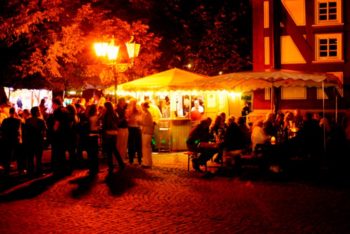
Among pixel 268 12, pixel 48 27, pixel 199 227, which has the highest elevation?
pixel 268 12

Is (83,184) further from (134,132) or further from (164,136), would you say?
(164,136)

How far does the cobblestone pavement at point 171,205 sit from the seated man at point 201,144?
0.70 metres

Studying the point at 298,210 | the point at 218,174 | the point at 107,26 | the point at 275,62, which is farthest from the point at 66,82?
the point at 298,210

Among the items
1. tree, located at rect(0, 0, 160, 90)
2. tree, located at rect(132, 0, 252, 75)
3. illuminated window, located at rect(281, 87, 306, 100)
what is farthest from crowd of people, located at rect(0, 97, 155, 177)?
tree, located at rect(132, 0, 252, 75)

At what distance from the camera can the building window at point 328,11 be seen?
30.7 metres

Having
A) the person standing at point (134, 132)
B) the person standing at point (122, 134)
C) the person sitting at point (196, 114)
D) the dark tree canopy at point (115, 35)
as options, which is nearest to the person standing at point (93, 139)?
the person standing at point (122, 134)

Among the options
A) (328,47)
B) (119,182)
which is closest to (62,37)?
(119,182)

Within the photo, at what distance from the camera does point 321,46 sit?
30.9 metres

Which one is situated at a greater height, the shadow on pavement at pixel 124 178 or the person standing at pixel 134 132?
the person standing at pixel 134 132

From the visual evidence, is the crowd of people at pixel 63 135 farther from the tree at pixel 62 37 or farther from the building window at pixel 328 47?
the building window at pixel 328 47

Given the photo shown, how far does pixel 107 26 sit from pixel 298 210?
16.9 m

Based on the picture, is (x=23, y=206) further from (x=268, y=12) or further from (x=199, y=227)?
(x=268, y=12)

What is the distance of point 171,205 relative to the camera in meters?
10.2

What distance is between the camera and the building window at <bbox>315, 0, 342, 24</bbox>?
30703 mm
